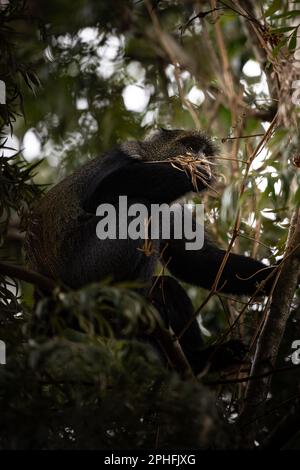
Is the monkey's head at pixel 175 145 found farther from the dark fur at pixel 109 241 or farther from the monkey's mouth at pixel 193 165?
the monkey's mouth at pixel 193 165

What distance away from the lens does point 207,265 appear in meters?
5.62

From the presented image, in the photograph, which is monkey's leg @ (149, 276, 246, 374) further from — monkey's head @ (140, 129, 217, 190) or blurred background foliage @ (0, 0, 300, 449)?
monkey's head @ (140, 129, 217, 190)

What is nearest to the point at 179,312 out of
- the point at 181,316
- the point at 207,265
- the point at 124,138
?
the point at 181,316

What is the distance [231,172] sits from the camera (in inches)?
178

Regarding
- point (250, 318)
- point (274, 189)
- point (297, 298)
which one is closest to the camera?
point (274, 189)

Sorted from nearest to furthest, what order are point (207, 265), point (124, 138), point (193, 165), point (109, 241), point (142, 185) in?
point (193, 165) < point (109, 241) < point (142, 185) < point (207, 265) < point (124, 138)

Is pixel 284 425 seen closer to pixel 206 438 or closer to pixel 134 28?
pixel 206 438

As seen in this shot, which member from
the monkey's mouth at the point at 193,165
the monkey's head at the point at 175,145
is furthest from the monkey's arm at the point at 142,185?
the monkey's head at the point at 175,145

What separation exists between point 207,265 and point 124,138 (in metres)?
2.47

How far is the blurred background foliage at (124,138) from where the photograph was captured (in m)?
3.02

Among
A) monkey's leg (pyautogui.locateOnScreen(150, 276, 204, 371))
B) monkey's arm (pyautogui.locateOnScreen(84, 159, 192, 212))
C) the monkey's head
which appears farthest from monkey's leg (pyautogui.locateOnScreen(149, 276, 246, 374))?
the monkey's head

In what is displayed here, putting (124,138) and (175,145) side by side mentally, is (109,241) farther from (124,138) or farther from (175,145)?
(124,138)
